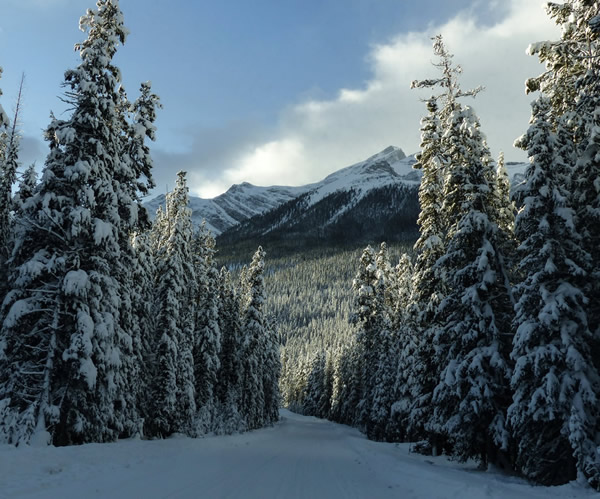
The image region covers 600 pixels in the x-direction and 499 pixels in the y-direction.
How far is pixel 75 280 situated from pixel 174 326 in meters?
12.9

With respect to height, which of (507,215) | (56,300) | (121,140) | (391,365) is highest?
(121,140)

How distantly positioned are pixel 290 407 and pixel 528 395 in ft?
439

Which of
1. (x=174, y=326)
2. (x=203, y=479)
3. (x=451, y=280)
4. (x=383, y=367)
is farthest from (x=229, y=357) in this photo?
(x=203, y=479)

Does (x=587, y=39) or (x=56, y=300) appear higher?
(x=587, y=39)

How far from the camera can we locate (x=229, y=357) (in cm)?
4250

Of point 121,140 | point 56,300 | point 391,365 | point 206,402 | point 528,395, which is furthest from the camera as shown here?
point 391,365

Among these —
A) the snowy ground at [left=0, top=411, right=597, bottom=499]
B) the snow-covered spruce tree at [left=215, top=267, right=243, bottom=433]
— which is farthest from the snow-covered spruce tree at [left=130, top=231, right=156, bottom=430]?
the snow-covered spruce tree at [left=215, top=267, right=243, bottom=433]

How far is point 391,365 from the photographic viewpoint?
3684 cm

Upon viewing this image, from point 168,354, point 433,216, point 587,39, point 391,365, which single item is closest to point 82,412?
point 168,354

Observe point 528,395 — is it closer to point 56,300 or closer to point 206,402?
point 56,300

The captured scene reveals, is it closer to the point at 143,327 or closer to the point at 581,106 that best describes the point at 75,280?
the point at 143,327

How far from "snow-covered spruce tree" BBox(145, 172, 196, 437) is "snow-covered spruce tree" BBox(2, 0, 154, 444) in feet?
27.8

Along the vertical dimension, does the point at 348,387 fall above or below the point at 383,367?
below

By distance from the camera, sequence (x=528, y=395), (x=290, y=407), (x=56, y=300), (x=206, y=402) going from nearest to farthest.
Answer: (x=528, y=395), (x=56, y=300), (x=206, y=402), (x=290, y=407)
